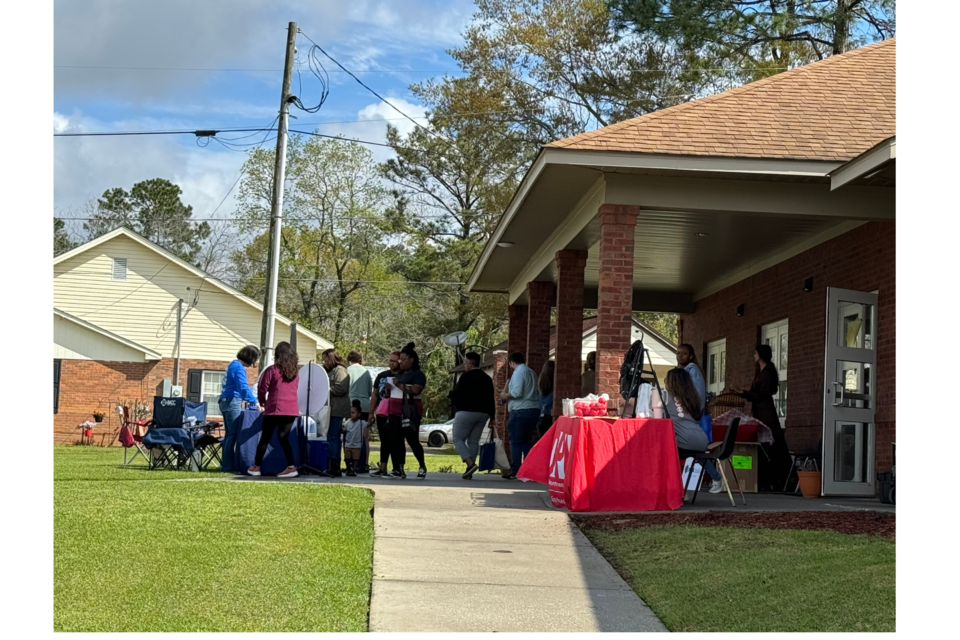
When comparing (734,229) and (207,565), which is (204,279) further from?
(207,565)

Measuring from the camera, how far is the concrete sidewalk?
18.4 feet

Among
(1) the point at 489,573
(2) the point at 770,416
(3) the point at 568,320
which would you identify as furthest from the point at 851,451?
(1) the point at 489,573

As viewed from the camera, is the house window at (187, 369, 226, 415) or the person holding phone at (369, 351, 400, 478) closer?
the person holding phone at (369, 351, 400, 478)

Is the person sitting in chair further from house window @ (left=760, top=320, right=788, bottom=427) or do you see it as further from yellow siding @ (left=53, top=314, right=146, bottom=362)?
yellow siding @ (left=53, top=314, right=146, bottom=362)

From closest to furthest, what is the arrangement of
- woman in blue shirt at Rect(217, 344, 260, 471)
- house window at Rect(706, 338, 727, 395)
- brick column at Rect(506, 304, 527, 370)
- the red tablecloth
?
the red tablecloth → woman in blue shirt at Rect(217, 344, 260, 471) → house window at Rect(706, 338, 727, 395) → brick column at Rect(506, 304, 527, 370)

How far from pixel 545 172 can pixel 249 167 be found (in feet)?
117

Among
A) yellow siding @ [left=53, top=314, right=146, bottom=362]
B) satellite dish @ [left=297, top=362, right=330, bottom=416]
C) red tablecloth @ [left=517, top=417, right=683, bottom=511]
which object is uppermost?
yellow siding @ [left=53, top=314, right=146, bottom=362]

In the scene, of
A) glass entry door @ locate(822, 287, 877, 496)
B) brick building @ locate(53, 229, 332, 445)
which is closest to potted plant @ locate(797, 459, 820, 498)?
glass entry door @ locate(822, 287, 877, 496)

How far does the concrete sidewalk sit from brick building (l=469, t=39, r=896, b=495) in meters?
3.27

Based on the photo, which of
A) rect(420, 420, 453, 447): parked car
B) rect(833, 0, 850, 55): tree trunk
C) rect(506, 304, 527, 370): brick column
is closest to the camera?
rect(506, 304, 527, 370): brick column

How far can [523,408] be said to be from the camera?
47.6ft

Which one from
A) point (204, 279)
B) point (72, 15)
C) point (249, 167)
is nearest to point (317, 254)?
point (249, 167)

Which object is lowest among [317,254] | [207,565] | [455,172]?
[207,565]

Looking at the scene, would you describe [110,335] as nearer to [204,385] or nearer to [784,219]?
[204,385]
